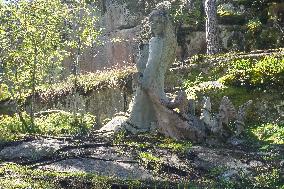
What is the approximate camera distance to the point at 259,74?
47.3 ft

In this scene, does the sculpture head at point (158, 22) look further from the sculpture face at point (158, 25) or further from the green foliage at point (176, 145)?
the green foliage at point (176, 145)

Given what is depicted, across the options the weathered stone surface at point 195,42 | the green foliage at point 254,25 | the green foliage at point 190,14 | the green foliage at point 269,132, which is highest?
the green foliage at point 190,14

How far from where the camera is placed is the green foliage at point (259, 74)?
14.1 meters

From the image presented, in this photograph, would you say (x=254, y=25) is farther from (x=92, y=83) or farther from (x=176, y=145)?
(x=176, y=145)

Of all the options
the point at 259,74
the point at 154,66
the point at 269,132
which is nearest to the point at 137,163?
the point at 154,66

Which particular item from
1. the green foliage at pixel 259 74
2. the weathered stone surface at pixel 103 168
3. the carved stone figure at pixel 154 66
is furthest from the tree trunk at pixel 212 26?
the weathered stone surface at pixel 103 168

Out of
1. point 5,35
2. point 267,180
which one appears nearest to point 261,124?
point 267,180

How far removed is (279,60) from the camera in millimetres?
15266

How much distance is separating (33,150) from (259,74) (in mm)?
8111

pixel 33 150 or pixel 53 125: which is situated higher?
pixel 33 150

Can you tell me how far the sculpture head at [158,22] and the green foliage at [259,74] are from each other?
5.12m

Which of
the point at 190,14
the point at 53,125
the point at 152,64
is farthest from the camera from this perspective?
the point at 190,14

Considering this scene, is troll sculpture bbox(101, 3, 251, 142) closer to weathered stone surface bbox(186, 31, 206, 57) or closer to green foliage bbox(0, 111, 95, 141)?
green foliage bbox(0, 111, 95, 141)

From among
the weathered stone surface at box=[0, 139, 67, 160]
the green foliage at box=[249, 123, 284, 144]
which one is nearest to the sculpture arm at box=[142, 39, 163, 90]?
the weathered stone surface at box=[0, 139, 67, 160]
